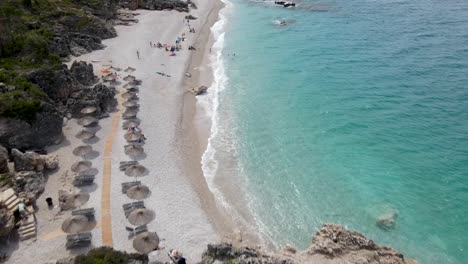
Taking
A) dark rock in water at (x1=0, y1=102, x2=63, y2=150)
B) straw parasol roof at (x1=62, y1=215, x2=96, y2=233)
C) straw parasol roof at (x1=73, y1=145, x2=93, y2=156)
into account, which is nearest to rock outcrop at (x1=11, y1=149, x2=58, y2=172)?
straw parasol roof at (x1=73, y1=145, x2=93, y2=156)

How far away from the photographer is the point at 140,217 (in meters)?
23.8

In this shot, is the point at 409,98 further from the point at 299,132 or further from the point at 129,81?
the point at 129,81

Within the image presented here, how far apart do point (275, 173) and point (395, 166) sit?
35.8 ft

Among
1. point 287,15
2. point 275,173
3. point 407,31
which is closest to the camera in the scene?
point 275,173

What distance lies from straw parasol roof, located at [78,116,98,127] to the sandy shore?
80 cm

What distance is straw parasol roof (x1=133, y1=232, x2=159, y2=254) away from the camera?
21.8 m

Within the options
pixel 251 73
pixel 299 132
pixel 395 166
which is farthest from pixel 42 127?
pixel 395 166

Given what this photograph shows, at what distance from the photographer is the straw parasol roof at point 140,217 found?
23.7 metres

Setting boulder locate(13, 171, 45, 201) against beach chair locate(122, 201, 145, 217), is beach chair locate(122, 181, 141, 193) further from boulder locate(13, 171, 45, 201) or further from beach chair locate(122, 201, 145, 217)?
boulder locate(13, 171, 45, 201)

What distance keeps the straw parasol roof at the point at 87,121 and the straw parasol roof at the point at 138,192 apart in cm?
1152

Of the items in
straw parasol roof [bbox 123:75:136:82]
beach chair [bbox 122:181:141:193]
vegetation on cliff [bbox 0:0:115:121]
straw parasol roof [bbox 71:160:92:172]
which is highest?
vegetation on cliff [bbox 0:0:115:121]

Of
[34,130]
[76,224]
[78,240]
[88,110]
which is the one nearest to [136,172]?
[76,224]

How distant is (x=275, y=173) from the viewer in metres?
31.0

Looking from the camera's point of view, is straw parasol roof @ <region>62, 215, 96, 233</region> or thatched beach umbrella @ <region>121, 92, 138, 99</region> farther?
thatched beach umbrella @ <region>121, 92, 138, 99</region>
